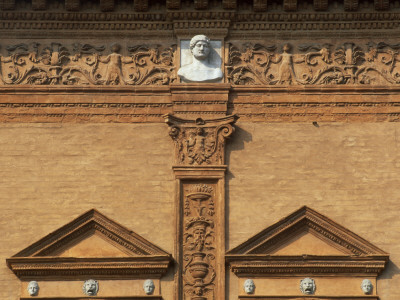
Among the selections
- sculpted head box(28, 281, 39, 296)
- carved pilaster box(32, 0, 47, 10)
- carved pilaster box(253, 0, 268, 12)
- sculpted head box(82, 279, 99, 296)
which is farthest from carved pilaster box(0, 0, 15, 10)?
sculpted head box(82, 279, 99, 296)

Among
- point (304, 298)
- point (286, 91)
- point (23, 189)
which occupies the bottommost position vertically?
point (304, 298)

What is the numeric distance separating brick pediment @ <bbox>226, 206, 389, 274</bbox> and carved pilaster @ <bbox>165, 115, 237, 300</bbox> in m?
0.39

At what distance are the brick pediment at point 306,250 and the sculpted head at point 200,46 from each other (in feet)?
9.80

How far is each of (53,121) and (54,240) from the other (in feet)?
6.71

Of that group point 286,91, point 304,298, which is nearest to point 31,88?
point 286,91

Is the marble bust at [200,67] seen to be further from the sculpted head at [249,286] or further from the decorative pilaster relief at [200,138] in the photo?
the sculpted head at [249,286]

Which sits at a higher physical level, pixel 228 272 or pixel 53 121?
pixel 53 121

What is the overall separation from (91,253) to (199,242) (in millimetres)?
1640

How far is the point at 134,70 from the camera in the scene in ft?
Result: 75.6

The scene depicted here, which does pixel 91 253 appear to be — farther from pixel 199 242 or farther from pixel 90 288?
pixel 199 242

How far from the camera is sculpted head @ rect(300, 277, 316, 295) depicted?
70.4ft

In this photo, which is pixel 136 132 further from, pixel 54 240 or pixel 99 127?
pixel 54 240

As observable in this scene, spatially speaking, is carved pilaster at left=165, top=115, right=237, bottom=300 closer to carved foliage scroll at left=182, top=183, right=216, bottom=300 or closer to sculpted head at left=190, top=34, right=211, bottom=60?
carved foliage scroll at left=182, top=183, right=216, bottom=300

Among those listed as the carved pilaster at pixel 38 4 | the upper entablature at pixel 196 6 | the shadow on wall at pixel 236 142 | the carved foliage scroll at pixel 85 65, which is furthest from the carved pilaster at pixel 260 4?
the carved pilaster at pixel 38 4
